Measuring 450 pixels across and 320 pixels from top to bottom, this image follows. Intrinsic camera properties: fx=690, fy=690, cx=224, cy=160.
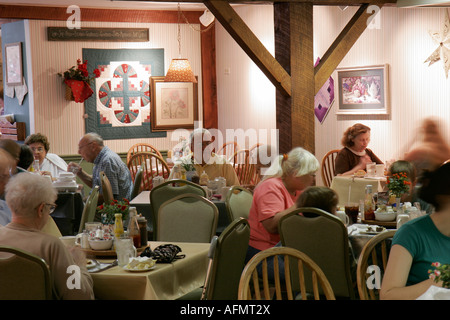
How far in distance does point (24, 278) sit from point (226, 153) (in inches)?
285

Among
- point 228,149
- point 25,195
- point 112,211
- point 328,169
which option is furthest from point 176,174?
point 25,195

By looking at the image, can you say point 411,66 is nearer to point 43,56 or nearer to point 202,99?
point 202,99

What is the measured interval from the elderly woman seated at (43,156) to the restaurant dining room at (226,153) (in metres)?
0.02

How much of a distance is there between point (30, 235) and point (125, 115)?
23.3ft

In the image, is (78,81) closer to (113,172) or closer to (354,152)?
(113,172)

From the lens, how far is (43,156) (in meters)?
7.08

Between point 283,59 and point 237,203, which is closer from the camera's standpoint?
point 237,203

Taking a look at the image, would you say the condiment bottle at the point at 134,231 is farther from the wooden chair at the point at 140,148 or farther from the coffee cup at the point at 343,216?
the wooden chair at the point at 140,148

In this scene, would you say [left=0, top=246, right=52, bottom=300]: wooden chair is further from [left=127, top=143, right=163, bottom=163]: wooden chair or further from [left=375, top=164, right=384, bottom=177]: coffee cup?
[left=127, top=143, right=163, bottom=163]: wooden chair

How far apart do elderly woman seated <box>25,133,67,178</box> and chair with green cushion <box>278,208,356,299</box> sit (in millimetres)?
3575

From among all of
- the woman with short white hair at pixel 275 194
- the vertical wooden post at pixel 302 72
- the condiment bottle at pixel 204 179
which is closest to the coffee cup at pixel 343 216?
the woman with short white hair at pixel 275 194

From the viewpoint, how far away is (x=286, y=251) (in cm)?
280

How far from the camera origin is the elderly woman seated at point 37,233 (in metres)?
3.05

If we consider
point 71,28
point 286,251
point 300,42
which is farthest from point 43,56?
point 286,251
